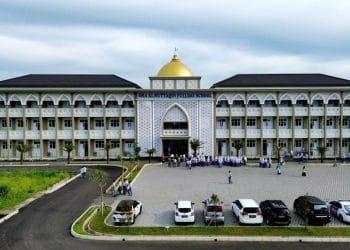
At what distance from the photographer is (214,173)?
1485 inches

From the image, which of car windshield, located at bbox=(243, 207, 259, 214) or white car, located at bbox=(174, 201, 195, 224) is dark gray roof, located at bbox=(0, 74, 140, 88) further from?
car windshield, located at bbox=(243, 207, 259, 214)

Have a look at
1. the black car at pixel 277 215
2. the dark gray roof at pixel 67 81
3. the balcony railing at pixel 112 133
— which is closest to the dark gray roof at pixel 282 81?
the dark gray roof at pixel 67 81

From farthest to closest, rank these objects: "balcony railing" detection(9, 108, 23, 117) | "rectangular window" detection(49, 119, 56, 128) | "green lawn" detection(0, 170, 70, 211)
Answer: "rectangular window" detection(49, 119, 56, 128), "balcony railing" detection(9, 108, 23, 117), "green lawn" detection(0, 170, 70, 211)

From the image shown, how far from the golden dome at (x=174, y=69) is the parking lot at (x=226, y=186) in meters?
15.7

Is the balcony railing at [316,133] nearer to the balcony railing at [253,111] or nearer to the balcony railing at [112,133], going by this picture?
the balcony railing at [253,111]

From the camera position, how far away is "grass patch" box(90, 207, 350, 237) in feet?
59.5

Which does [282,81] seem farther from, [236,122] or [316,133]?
[236,122]

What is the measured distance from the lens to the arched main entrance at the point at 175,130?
49969 mm

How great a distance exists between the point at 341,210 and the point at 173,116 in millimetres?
31949

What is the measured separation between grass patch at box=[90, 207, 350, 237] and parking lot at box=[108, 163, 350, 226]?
1.21 meters

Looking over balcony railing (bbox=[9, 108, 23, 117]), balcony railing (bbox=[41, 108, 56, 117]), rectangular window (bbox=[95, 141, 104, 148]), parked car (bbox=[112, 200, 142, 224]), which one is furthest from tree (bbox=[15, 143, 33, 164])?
parked car (bbox=[112, 200, 142, 224])

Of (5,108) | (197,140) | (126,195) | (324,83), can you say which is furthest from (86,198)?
(324,83)

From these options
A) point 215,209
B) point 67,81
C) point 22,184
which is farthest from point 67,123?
point 215,209

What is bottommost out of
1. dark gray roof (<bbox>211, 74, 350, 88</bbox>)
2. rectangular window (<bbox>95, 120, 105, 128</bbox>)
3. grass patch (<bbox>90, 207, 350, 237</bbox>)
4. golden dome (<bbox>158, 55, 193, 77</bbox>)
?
grass patch (<bbox>90, 207, 350, 237</bbox>)
